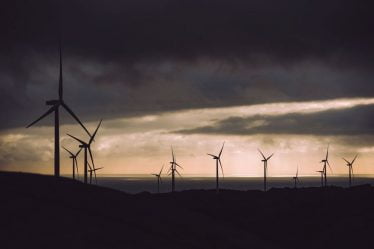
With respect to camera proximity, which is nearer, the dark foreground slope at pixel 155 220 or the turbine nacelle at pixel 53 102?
the dark foreground slope at pixel 155 220

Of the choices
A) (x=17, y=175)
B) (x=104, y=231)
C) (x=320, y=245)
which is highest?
(x=17, y=175)

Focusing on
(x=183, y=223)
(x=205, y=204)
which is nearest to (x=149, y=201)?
(x=183, y=223)

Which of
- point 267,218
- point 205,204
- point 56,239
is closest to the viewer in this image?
point 56,239

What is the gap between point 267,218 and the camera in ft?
364

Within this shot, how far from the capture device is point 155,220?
73.2m

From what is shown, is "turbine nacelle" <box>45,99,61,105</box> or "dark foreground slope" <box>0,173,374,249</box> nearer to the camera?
"dark foreground slope" <box>0,173,374,249</box>

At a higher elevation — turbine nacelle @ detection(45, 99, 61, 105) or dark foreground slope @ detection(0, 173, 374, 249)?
turbine nacelle @ detection(45, 99, 61, 105)

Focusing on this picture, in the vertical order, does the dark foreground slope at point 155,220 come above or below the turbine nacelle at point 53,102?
below

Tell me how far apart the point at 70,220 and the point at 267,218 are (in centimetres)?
5685

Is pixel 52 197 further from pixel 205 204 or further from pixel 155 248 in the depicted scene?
pixel 205 204

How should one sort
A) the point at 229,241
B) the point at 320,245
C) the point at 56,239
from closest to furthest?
1. the point at 56,239
2. the point at 229,241
3. the point at 320,245

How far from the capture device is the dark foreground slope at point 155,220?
57844mm

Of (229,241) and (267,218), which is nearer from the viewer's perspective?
(229,241)

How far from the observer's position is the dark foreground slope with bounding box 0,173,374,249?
2277 inches
